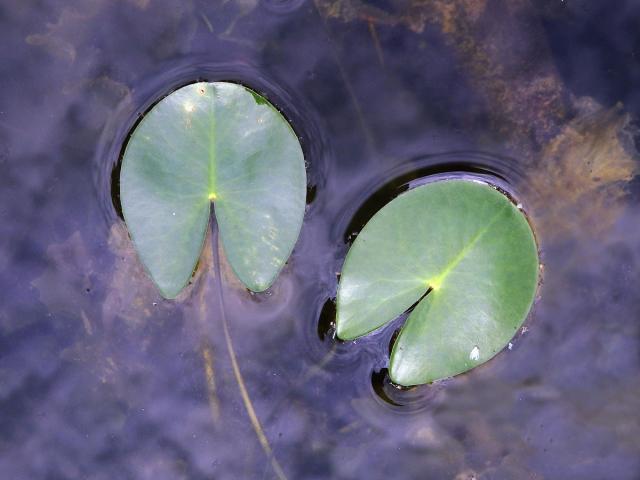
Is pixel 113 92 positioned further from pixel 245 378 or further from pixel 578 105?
pixel 578 105

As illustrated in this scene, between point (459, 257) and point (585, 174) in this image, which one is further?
point (585, 174)

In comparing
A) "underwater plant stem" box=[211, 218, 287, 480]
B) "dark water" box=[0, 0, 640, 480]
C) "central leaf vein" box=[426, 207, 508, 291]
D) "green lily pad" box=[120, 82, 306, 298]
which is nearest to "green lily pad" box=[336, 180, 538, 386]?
"central leaf vein" box=[426, 207, 508, 291]

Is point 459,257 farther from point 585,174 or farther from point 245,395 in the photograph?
point 245,395

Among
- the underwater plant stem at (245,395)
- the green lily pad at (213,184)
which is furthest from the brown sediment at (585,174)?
the underwater plant stem at (245,395)

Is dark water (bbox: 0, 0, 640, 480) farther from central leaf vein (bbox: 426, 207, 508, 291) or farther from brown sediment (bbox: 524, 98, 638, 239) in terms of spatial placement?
central leaf vein (bbox: 426, 207, 508, 291)

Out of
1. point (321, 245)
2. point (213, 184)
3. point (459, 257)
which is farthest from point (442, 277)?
point (213, 184)

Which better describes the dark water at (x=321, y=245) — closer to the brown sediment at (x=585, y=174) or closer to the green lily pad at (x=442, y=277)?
the brown sediment at (x=585, y=174)
